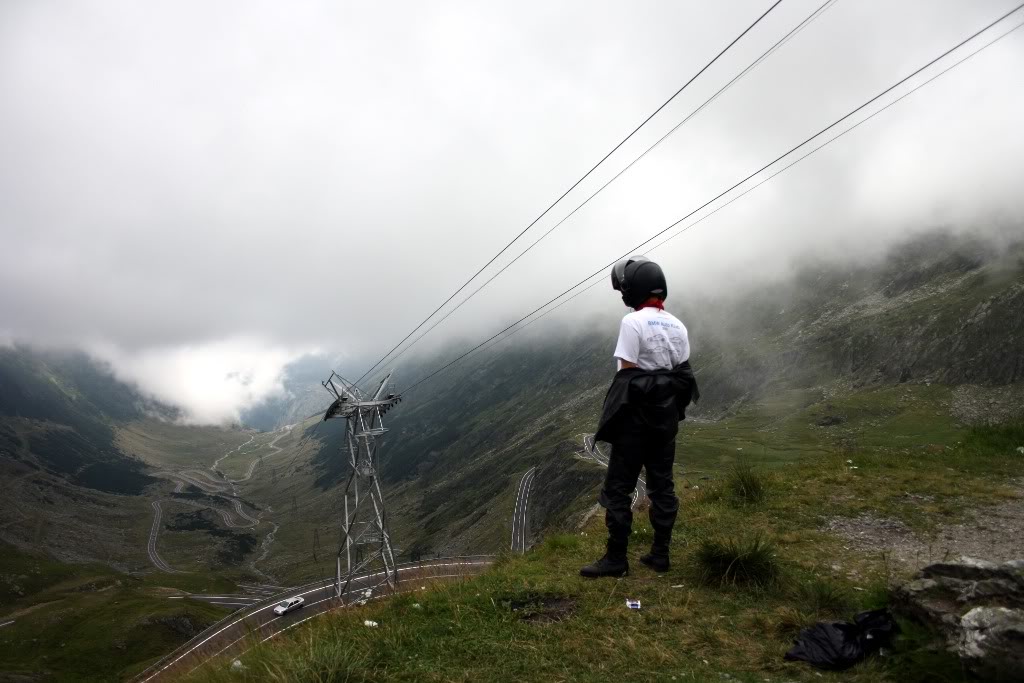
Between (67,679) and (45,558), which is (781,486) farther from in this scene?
(45,558)

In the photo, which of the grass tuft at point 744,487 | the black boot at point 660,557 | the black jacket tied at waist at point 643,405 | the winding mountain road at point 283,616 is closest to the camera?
the winding mountain road at point 283,616

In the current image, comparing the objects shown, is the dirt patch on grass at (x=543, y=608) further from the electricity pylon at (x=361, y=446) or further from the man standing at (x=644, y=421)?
the electricity pylon at (x=361, y=446)

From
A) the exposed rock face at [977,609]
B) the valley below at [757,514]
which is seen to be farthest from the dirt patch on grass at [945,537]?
the exposed rock face at [977,609]

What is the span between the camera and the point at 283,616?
3425 inches

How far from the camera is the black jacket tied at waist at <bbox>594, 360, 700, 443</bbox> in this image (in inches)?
280

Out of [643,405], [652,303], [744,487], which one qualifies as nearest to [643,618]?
[643,405]

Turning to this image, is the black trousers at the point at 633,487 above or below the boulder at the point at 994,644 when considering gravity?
above

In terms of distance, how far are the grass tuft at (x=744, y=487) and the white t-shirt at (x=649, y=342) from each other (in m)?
5.29

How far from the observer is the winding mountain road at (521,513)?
102m

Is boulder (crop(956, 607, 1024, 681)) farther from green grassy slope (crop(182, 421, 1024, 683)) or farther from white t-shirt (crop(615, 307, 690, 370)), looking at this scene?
white t-shirt (crop(615, 307, 690, 370))

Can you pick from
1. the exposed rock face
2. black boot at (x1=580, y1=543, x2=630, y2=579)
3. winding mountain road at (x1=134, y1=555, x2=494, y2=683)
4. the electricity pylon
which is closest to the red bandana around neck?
black boot at (x1=580, y1=543, x2=630, y2=579)

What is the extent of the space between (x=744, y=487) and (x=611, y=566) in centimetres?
525

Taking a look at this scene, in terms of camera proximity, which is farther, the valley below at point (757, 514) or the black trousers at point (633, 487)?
the black trousers at point (633, 487)

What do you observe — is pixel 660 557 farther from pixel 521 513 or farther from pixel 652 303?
pixel 521 513
